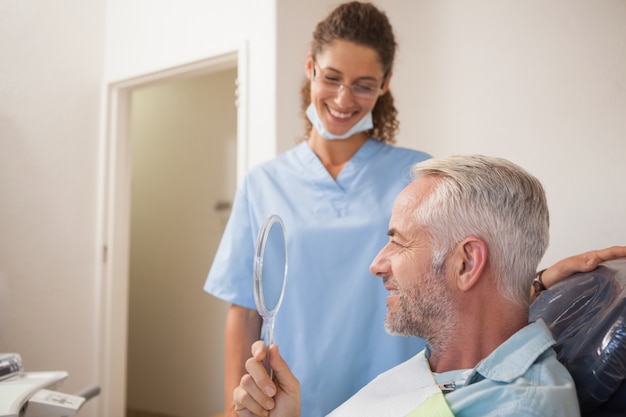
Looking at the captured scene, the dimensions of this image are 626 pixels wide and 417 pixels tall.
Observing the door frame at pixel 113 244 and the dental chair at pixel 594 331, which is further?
the door frame at pixel 113 244

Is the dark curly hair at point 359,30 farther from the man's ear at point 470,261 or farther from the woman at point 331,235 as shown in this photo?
the man's ear at point 470,261

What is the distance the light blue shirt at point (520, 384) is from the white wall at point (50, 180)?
2.20 meters

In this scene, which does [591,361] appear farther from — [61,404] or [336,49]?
[61,404]

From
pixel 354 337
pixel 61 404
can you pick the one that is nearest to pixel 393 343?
pixel 354 337

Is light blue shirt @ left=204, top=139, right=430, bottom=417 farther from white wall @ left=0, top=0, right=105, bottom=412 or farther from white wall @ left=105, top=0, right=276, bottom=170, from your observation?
white wall @ left=0, top=0, right=105, bottom=412

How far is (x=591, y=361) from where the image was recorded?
83 cm

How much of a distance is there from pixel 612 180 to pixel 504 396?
1184 mm

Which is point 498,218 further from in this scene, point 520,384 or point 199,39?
point 199,39

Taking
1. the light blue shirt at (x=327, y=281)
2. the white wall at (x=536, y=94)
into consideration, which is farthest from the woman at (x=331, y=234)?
the white wall at (x=536, y=94)

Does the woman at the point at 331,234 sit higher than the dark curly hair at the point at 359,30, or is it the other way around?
the dark curly hair at the point at 359,30

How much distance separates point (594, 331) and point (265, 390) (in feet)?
1.74

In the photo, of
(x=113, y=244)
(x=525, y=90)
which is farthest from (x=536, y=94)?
(x=113, y=244)

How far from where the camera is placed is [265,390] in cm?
84

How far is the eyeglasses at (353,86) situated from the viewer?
129cm
